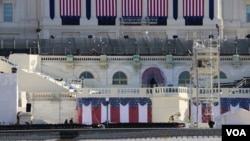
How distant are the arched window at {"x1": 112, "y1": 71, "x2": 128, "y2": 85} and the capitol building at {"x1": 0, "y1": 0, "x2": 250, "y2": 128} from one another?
0.24 feet

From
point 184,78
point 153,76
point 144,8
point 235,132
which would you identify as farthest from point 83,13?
point 235,132

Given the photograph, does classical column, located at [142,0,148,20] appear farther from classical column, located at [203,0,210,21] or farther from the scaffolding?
the scaffolding

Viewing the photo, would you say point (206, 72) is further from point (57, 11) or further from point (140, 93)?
point (57, 11)

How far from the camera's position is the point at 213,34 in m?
126

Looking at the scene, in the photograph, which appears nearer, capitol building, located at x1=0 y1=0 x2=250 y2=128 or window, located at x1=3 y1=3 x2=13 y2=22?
capitol building, located at x1=0 y1=0 x2=250 y2=128

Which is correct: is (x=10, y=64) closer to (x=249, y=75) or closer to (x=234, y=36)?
(x=249, y=75)

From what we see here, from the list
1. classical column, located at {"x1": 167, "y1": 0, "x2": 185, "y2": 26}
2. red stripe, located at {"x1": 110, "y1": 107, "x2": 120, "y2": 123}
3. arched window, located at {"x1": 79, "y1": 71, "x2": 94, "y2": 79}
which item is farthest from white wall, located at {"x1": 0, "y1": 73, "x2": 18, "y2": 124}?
classical column, located at {"x1": 167, "y1": 0, "x2": 185, "y2": 26}

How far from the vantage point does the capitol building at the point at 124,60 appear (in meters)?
98.2

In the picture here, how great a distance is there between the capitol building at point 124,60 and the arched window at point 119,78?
2.8 inches

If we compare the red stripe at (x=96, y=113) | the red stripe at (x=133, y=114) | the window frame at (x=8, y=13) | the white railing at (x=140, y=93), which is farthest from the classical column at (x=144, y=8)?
the red stripe at (x=96, y=113)

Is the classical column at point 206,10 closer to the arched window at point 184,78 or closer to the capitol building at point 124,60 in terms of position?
the capitol building at point 124,60

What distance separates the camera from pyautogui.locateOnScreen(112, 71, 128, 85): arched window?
110631 mm

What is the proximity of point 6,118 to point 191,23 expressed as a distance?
39457 millimetres

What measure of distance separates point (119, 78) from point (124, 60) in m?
1.47
